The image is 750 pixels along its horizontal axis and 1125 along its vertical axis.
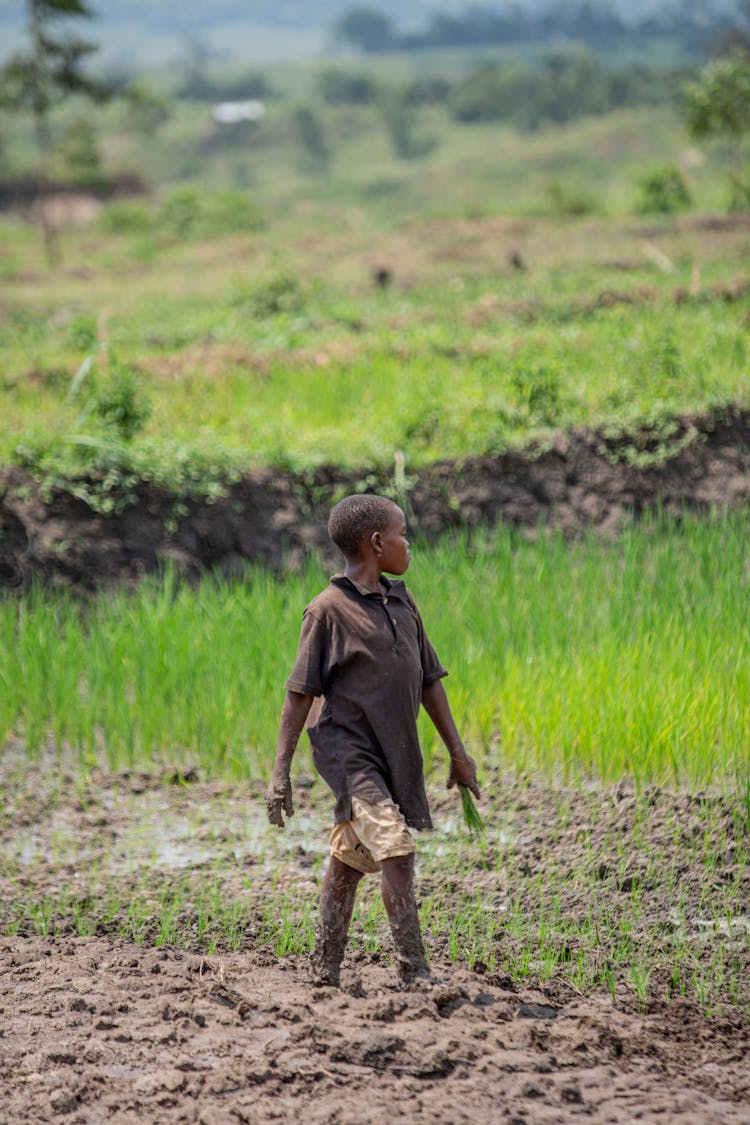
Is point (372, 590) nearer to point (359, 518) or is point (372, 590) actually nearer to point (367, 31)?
point (359, 518)

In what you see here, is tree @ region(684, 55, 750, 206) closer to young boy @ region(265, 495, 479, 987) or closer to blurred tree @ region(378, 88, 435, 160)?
young boy @ region(265, 495, 479, 987)

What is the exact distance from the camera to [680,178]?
2781cm

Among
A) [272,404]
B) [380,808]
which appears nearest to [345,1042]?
[380,808]

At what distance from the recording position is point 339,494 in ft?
26.8

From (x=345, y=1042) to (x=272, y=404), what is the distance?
7.03m

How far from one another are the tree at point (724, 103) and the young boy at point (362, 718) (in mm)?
20453

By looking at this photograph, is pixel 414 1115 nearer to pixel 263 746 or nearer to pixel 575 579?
pixel 263 746

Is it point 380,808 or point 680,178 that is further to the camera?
point 680,178

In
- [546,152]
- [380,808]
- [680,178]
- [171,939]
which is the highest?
[546,152]

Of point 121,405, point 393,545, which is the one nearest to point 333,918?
point 393,545

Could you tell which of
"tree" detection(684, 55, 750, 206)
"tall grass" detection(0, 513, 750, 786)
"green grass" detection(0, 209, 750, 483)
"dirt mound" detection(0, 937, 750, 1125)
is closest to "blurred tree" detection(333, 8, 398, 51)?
"tree" detection(684, 55, 750, 206)

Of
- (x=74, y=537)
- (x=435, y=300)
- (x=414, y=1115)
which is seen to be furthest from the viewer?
(x=435, y=300)

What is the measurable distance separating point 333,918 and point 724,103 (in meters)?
21.9

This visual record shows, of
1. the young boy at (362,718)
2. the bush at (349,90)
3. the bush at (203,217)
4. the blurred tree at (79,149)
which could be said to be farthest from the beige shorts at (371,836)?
the bush at (349,90)
